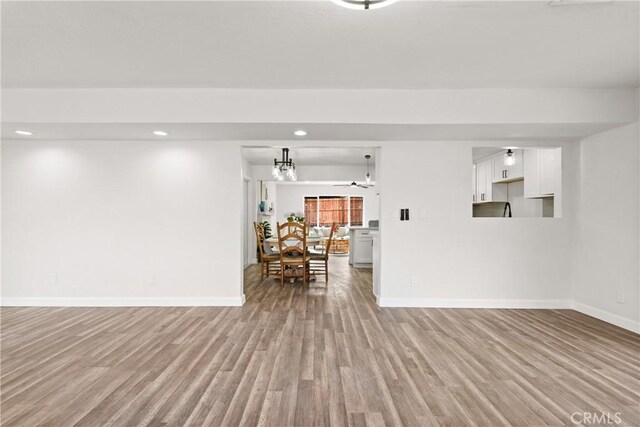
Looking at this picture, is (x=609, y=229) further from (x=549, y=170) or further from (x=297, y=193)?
(x=297, y=193)

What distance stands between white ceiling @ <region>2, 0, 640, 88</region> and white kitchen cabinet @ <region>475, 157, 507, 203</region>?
283cm

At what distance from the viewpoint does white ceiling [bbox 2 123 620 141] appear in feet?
10.8

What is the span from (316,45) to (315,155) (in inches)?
163

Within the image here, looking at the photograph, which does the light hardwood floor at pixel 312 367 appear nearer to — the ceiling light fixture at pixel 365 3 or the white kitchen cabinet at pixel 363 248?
the ceiling light fixture at pixel 365 3

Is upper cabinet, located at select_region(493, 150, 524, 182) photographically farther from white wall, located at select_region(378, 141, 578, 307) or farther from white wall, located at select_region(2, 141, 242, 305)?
white wall, located at select_region(2, 141, 242, 305)

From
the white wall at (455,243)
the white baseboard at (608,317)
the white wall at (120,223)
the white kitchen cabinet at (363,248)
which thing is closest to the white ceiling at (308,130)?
the white wall at (120,223)

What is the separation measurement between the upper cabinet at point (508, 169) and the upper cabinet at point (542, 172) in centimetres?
13

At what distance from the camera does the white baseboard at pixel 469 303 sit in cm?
396

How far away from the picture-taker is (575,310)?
152 inches

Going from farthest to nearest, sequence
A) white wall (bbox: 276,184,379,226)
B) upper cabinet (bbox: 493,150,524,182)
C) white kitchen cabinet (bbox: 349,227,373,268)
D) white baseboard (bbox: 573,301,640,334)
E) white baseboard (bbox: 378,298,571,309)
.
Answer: white wall (bbox: 276,184,379,226) < white kitchen cabinet (bbox: 349,227,373,268) < upper cabinet (bbox: 493,150,524,182) < white baseboard (bbox: 378,298,571,309) < white baseboard (bbox: 573,301,640,334)

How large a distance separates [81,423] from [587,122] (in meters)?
4.74

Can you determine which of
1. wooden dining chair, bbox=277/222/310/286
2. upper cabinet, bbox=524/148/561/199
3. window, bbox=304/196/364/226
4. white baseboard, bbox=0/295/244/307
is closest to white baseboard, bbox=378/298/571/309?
upper cabinet, bbox=524/148/561/199

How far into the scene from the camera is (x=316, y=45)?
2.32m

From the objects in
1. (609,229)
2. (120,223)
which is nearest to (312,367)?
(120,223)
